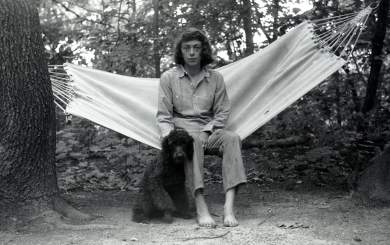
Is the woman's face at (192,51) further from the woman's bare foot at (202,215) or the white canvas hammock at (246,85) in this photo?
the woman's bare foot at (202,215)

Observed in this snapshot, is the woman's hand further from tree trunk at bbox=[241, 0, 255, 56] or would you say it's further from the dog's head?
tree trunk at bbox=[241, 0, 255, 56]

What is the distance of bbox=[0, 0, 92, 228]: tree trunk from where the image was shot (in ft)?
8.52

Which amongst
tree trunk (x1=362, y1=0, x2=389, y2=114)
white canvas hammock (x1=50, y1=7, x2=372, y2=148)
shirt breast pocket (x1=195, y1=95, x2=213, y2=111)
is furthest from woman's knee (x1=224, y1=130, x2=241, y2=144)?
tree trunk (x1=362, y1=0, x2=389, y2=114)

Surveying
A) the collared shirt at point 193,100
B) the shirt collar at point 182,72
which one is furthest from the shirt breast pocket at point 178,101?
the shirt collar at point 182,72

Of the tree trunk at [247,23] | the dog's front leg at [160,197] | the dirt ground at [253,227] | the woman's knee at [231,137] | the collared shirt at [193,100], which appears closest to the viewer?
the dirt ground at [253,227]

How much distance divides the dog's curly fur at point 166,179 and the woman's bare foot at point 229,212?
278 mm

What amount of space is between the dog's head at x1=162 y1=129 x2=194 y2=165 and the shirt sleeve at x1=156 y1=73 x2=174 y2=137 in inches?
7.7

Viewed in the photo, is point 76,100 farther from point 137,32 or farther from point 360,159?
point 360,159

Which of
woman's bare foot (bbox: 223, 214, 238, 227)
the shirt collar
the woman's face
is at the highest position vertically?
the woman's face

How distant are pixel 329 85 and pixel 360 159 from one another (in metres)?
0.96

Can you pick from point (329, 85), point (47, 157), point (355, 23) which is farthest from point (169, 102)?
point (329, 85)

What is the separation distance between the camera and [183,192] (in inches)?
112

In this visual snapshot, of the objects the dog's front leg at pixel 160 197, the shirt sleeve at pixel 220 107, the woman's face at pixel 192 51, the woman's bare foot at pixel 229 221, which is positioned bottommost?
the woman's bare foot at pixel 229 221

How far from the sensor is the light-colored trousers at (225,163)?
273 cm
